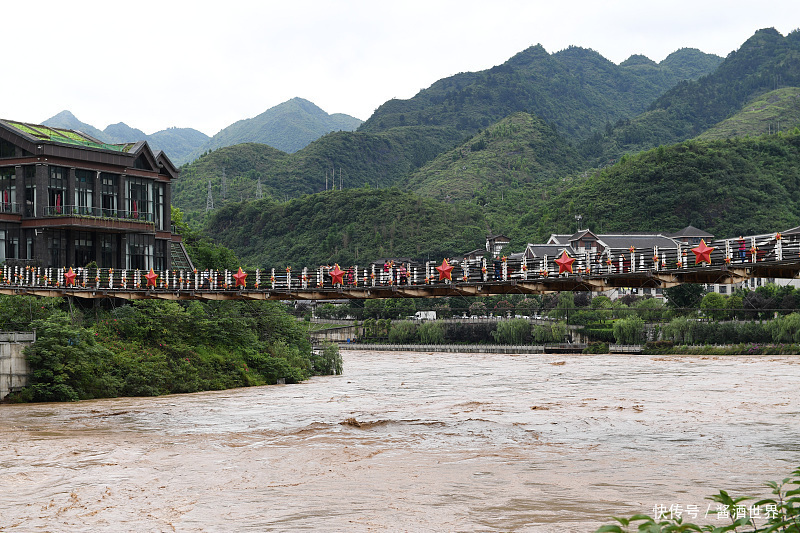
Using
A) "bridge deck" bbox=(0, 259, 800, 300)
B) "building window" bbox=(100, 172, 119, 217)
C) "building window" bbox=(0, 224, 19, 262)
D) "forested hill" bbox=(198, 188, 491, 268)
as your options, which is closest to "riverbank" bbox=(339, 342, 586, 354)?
"forested hill" bbox=(198, 188, 491, 268)

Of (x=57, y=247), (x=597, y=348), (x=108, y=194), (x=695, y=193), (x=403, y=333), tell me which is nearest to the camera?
(x=57, y=247)

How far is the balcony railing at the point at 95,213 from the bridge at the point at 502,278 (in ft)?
22.0

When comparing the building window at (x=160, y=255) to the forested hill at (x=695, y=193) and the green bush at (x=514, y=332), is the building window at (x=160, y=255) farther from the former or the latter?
the forested hill at (x=695, y=193)

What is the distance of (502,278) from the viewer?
37.7 m

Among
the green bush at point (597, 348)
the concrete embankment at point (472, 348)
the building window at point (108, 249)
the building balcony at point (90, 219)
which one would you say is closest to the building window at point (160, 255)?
the building balcony at point (90, 219)

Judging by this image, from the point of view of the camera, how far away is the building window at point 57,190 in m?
58.8

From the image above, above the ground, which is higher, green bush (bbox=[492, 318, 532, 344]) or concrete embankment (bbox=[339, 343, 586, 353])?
green bush (bbox=[492, 318, 532, 344])

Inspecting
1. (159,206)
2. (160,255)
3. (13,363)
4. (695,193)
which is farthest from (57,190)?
(695,193)

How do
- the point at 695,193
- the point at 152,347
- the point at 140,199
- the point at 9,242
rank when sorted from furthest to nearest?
the point at 695,193
the point at 140,199
the point at 9,242
the point at 152,347

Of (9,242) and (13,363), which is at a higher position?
(9,242)

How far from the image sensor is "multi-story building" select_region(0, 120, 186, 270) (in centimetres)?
5862

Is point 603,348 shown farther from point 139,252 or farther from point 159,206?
point 139,252

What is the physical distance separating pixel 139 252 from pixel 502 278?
123 feet

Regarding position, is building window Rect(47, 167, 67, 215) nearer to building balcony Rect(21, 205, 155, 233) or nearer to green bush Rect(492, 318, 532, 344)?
building balcony Rect(21, 205, 155, 233)
